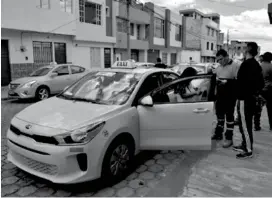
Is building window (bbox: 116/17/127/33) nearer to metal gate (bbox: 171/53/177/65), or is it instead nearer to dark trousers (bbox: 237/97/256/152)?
metal gate (bbox: 171/53/177/65)

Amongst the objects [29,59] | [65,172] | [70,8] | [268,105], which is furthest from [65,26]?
[65,172]

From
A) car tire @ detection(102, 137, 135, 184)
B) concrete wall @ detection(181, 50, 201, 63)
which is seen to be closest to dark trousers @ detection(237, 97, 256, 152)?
car tire @ detection(102, 137, 135, 184)

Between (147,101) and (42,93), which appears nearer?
(147,101)

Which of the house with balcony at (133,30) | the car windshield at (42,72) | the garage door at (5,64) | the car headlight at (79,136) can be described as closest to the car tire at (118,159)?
the car headlight at (79,136)

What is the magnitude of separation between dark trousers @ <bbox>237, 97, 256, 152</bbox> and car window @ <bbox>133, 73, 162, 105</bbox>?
A: 1.48m

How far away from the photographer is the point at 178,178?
11.9 feet

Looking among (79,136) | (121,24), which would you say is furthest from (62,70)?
(121,24)

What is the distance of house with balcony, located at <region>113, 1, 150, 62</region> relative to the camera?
76.6ft

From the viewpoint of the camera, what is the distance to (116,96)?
3.82m

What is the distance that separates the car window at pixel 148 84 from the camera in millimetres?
3921

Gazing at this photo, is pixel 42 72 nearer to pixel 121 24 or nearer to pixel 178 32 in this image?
pixel 121 24

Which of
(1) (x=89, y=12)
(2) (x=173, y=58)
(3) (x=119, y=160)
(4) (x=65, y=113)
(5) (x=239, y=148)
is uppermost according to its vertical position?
(1) (x=89, y=12)

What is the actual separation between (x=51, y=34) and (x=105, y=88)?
13.9 meters

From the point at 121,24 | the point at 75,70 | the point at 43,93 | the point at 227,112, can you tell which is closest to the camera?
the point at 227,112
